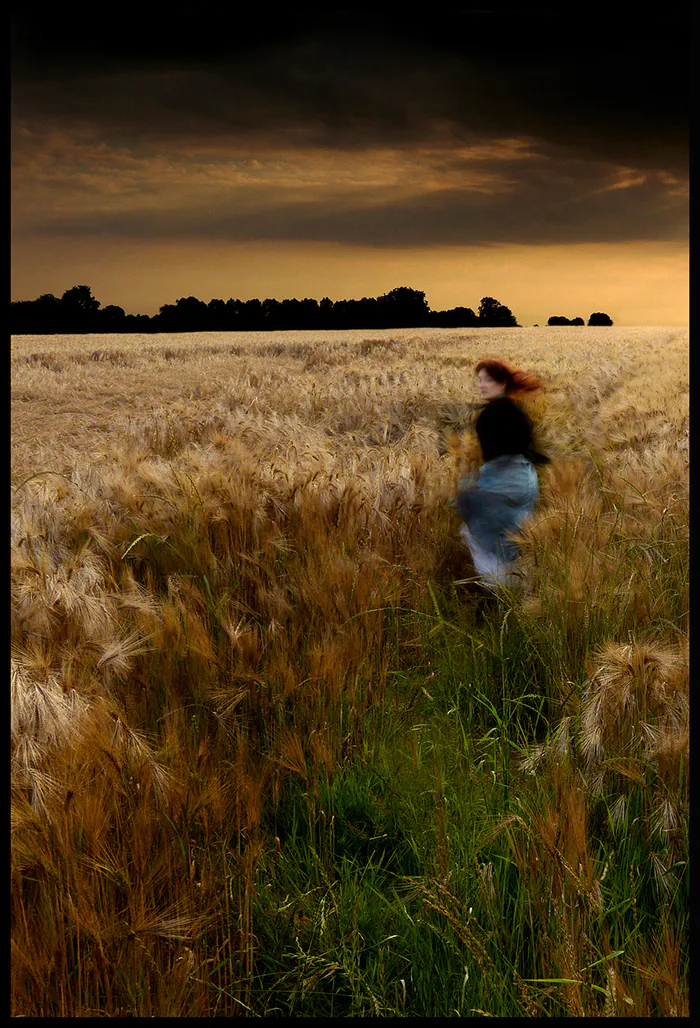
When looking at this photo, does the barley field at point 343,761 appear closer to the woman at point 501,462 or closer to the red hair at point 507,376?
the woman at point 501,462

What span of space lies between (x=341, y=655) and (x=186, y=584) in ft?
2.61

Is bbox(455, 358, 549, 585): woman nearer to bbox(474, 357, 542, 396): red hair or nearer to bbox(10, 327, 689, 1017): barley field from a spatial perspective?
bbox(474, 357, 542, 396): red hair

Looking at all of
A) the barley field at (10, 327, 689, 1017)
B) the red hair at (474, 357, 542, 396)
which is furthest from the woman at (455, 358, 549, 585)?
the barley field at (10, 327, 689, 1017)

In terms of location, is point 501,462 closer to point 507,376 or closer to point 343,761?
point 507,376

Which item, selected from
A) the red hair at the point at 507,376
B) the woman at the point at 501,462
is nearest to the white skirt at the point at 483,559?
the woman at the point at 501,462

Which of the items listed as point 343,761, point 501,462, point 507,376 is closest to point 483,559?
point 501,462

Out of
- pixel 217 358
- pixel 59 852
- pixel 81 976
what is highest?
pixel 217 358

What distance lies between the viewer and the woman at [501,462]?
3600 mm

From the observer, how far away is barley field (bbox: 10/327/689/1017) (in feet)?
4.04

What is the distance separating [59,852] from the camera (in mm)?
1362

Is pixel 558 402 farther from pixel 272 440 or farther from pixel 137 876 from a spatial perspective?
pixel 137 876

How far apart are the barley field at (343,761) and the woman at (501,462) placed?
223mm

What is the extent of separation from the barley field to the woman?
0.22m
